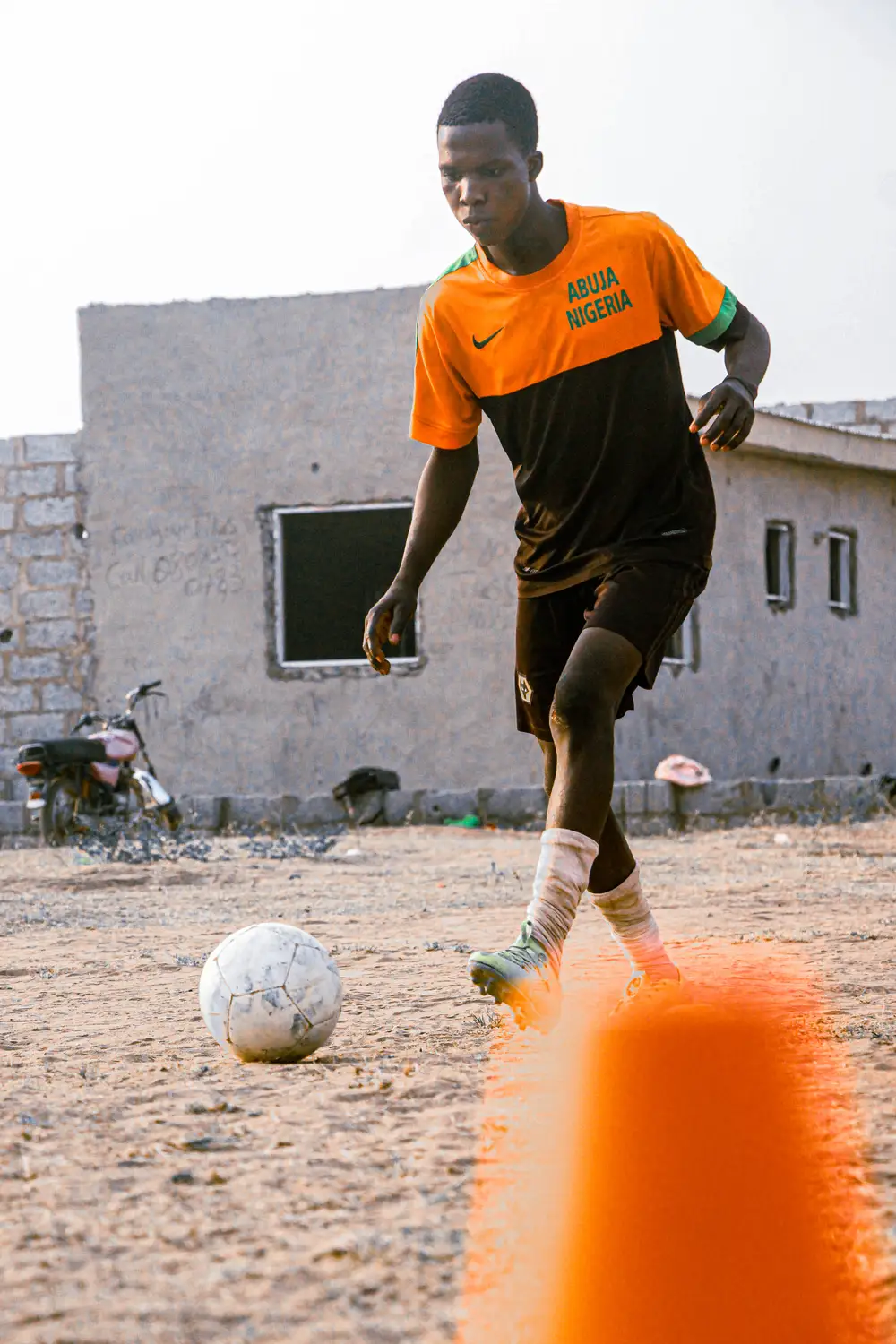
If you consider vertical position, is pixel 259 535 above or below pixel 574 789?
above

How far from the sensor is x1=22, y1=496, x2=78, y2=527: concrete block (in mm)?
14523

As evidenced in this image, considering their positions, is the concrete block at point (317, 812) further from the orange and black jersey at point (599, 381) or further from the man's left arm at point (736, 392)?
the man's left arm at point (736, 392)

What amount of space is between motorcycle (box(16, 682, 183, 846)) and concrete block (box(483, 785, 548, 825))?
2617 mm

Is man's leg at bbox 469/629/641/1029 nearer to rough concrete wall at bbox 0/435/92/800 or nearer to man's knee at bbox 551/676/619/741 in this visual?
man's knee at bbox 551/676/619/741

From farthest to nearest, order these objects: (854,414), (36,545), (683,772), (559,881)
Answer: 1. (854,414)
2. (36,545)
3. (683,772)
4. (559,881)

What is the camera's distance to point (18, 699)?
14477 millimetres

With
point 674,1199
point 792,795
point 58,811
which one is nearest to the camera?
point 674,1199

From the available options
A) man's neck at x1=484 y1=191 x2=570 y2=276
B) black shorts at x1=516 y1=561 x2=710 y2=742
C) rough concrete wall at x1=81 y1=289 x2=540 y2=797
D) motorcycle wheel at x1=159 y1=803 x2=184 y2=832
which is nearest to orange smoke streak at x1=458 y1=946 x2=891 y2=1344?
black shorts at x1=516 y1=561 x2=710 y2=742

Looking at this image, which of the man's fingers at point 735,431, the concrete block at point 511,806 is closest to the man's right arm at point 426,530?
the man's fingers at point 735,431

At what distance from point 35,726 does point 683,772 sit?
571cm

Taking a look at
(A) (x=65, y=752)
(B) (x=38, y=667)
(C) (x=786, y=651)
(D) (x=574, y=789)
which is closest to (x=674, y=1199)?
(D) (x=574, y=789)

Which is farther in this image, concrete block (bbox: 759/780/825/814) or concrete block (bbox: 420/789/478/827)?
concrete block (bbox: 759/780/825/814)

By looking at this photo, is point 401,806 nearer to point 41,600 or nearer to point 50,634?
point 50,634

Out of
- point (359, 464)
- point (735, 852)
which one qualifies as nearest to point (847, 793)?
point (735, 852)
